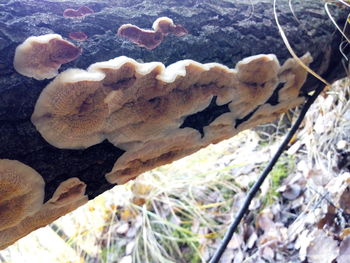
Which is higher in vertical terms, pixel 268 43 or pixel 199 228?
pixel 268 43

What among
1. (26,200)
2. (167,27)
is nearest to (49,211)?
(26,200)

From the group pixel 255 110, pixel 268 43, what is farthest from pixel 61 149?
pixel 268 43

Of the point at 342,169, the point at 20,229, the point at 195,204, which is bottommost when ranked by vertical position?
the point at 195,204

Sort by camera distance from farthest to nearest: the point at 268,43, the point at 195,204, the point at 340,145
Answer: the point at 195,204 → the point at 340,145 → the point at 268,43

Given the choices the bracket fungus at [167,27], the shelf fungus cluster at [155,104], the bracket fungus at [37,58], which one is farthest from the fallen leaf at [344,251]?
the bracket fungus at [37,58]

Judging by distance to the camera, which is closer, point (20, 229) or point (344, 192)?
point (20, 229)

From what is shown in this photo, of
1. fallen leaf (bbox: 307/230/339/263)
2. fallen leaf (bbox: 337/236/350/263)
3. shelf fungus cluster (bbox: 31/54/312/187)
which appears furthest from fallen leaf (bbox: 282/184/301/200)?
shelf fungus cluster (bbox: 31/54/312/187)

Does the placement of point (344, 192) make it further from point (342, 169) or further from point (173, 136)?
point (173, 136)

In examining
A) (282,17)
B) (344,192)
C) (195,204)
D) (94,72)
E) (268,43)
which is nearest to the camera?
(94,72)

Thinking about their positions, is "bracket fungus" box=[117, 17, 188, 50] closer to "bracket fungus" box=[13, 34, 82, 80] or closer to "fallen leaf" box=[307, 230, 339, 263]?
"bracket fungus" box=[13, 34, 82, 80]
